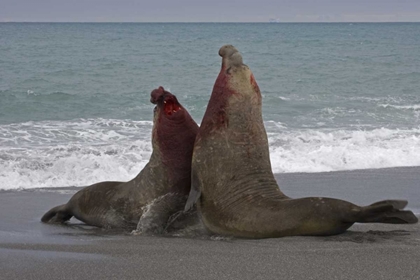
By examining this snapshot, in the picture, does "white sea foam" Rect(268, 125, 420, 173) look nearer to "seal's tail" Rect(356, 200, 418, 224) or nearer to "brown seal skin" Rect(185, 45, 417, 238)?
"brown seal skin" Rect(185, 45, 417, 238)

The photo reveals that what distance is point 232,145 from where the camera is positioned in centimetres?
664

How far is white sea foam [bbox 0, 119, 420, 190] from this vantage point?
10836mm

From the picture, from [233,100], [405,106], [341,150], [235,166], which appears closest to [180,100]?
[405,106]

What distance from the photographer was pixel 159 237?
6504 mm

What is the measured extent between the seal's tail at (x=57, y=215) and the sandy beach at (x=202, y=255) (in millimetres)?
238

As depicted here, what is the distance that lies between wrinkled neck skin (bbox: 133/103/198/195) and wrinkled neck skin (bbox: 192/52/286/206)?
303 mm

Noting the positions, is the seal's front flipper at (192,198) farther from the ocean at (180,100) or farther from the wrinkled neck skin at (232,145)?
the ocean at (180,100)

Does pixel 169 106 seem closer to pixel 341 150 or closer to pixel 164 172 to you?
pixel 164 172

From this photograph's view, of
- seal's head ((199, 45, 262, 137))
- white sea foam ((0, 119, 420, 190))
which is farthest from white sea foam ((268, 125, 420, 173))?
seal's head ((199, 45, 262, 137))

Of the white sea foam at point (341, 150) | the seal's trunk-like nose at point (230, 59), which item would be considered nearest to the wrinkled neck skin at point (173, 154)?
the seal's trunk-like nose at point (230, 59)

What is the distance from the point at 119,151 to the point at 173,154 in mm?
5438

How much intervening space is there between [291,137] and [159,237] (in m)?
7.86

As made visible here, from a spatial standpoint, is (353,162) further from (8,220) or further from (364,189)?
(8,220)

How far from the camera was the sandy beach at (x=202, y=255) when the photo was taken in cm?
486
